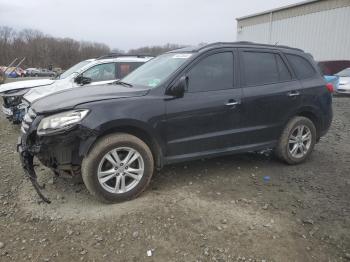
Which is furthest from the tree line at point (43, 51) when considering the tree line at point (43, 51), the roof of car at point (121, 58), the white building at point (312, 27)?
the roof of car at point (121, 58)

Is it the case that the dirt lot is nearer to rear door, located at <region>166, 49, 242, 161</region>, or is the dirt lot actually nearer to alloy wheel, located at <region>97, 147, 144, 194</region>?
alloy wheel, located at <region>97, 147, 144, 194</region>

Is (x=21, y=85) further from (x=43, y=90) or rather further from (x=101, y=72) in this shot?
(x=101, y=72)

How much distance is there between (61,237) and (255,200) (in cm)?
216

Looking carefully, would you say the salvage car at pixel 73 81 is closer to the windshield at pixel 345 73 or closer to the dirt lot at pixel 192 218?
the dirt lot at pixel 192 218

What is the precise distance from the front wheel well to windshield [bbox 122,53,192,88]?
1.97ft

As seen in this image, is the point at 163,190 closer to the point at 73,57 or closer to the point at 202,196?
the point at 202,196

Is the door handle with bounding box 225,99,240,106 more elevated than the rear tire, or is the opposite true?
the door handle with bounding box 225,99,240,106

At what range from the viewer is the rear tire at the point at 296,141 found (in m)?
5.07

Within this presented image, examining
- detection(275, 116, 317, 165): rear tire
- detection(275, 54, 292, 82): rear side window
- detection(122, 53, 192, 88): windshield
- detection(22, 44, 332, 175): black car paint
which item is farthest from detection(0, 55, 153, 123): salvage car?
detection(275, 116, 317, 165): rear tire

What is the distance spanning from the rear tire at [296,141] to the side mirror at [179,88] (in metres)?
1.89

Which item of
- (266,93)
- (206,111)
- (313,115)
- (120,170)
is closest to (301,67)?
(313,115)

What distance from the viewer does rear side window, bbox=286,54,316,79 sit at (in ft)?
17.1

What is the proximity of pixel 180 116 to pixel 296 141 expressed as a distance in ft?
6.99

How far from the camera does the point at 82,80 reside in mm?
7316
